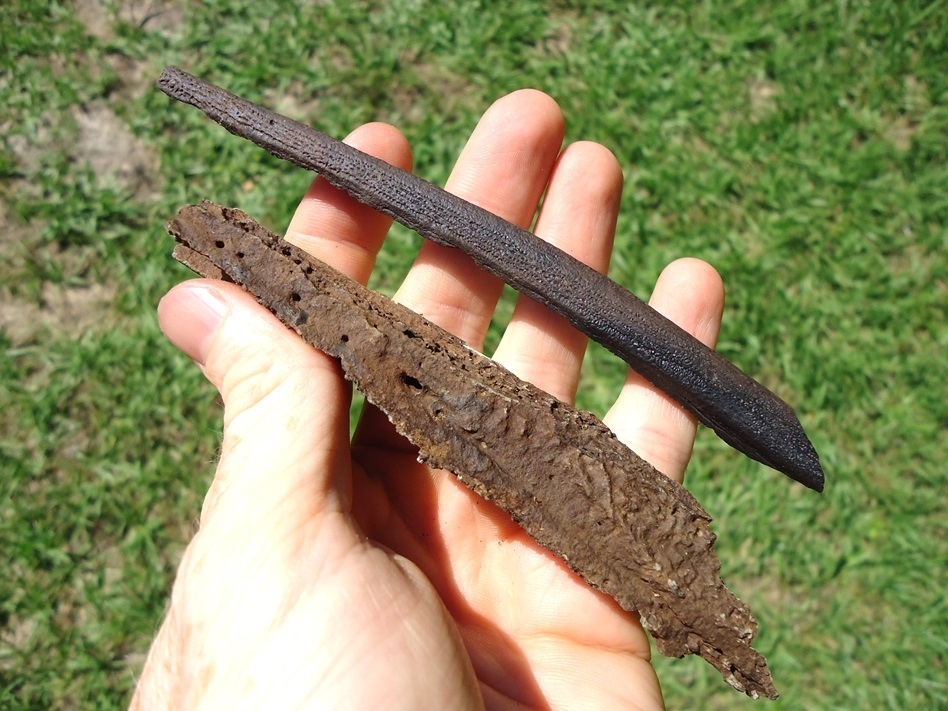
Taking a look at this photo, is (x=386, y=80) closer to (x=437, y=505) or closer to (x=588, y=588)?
(x=437, y=505)

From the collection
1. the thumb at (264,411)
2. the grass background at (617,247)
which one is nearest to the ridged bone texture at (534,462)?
the thumb at (264,411)

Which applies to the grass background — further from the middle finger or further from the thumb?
the thumb

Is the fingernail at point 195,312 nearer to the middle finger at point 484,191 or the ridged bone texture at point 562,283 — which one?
the ridged bone texture at point 562,283

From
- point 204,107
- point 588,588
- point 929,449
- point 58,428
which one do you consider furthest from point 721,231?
point 58,428

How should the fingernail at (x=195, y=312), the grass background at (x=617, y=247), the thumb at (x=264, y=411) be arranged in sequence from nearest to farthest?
the thumb at (x=264, y=411), the fingernail at (x=195, y=312), the grass background at (x=617, y=247)

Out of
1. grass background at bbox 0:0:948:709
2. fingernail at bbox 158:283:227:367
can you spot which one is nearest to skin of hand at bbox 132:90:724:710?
fingernail at bbox 158:283:227:367

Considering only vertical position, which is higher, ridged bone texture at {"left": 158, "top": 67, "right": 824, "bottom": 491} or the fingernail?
ridged bone texture at {"left": 158, "top": 67, "right": 824, "bottom": 491}
